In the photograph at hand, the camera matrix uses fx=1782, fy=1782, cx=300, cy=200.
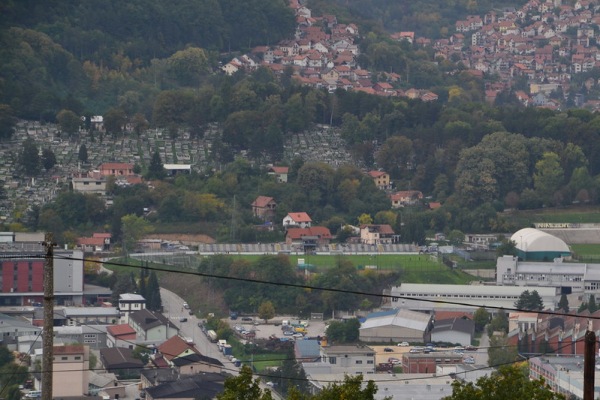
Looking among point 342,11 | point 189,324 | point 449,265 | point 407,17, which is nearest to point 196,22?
point 342,11

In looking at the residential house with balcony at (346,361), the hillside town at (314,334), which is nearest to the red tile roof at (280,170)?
the hillside town at (314,334)

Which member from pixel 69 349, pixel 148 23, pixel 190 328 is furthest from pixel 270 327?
pixel 148 23

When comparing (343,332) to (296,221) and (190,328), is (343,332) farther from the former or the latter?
(296,221)

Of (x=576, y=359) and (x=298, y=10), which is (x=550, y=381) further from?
(x=298, y=10)

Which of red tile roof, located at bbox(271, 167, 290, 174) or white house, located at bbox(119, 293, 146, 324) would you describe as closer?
white house, located at bbox(119, 293, 146, 324)

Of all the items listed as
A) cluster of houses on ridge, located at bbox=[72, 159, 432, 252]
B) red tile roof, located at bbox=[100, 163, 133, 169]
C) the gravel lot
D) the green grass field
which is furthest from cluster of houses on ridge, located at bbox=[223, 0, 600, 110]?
the gravel lot

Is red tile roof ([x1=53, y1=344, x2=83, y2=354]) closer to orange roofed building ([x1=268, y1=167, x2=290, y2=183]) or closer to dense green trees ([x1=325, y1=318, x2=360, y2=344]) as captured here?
dense green trees ([x1=325, y1=318, x2=360, y2=344])
